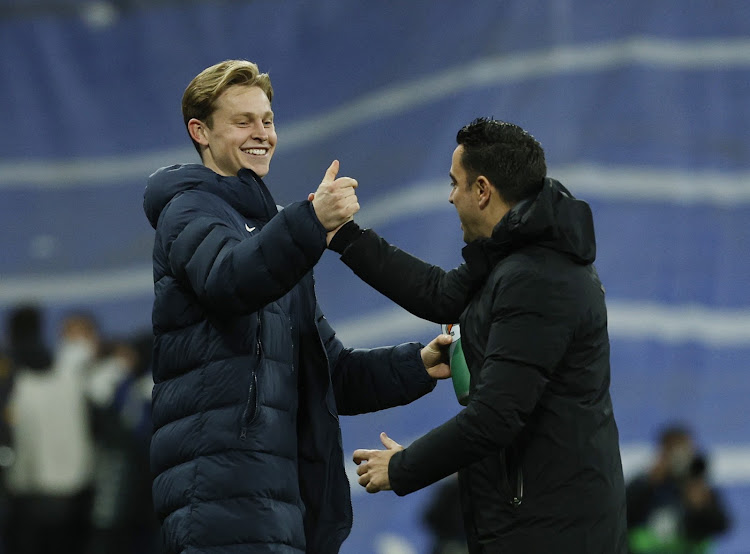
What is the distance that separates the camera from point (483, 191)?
237cm

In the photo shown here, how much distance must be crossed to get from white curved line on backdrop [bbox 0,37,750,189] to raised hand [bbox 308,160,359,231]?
11.8 ft

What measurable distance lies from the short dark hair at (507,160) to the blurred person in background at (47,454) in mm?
2925

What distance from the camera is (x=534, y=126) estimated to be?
5.80m

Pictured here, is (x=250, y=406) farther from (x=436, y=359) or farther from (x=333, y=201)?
(x=436, y=359)

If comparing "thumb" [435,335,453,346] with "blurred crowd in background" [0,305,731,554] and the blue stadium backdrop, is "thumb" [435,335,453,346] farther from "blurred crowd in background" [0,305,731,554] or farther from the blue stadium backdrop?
the blue stadium backdrop

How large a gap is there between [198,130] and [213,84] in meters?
0.10

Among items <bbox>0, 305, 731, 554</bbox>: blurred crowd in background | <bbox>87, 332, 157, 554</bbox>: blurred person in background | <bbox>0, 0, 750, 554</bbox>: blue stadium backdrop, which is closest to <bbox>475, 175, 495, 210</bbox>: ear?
<bbox>0, 305, 731, 554</bbox>: blurred crowd in background

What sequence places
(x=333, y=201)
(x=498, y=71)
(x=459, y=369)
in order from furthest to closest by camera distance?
1. (x=498, y=71)
2. (x=459, y=369)
3. (x=333, y=201)

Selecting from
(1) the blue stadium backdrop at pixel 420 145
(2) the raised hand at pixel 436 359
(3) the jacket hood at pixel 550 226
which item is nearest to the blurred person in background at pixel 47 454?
(1) the blue stadium backdrop at pixel 420 145

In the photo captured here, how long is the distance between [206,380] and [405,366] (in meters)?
0.59

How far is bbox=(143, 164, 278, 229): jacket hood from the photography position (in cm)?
241

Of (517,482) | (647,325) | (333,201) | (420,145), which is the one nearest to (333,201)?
(333,201)

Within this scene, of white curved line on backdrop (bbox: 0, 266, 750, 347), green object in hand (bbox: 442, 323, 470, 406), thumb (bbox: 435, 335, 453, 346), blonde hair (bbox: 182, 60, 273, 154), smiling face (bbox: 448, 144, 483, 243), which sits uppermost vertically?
blonde hair (bbox: 182, 60, 273, 154)

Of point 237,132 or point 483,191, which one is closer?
point 483,191
